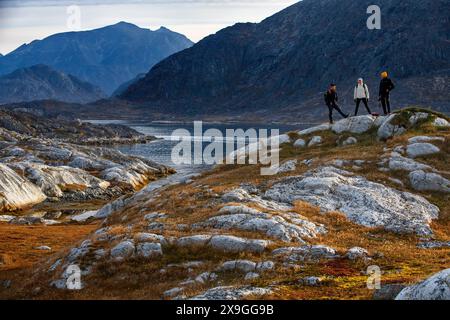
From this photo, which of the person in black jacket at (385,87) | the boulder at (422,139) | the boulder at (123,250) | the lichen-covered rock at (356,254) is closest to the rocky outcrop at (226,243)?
the boulder at (123,250)

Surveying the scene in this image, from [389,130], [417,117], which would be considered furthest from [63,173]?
[417,117]

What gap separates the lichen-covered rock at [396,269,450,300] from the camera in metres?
15.6

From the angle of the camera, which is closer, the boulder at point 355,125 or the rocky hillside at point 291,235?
the rocky hillside at point 291,235

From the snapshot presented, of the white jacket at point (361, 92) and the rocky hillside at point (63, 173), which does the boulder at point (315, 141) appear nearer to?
the white jacket at point (361, 92)

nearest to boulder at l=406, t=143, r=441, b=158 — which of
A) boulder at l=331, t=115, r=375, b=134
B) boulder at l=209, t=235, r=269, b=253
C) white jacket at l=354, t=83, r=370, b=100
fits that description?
white jacket at l=354, t=83, r=370, b=100

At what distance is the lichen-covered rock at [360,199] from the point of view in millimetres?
34719

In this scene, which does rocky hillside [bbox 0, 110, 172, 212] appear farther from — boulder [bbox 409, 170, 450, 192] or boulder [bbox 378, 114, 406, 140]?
boulder [bbox 409, 170, 450, 192]

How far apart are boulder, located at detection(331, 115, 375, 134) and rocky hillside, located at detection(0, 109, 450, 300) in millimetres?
3314

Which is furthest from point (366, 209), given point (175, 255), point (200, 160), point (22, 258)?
point (200, 160)

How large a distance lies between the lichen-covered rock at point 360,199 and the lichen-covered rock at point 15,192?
190ft

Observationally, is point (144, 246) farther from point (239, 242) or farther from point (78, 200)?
point (78, 200)

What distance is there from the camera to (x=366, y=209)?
36.4 metres

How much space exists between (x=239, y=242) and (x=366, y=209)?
12.5m
